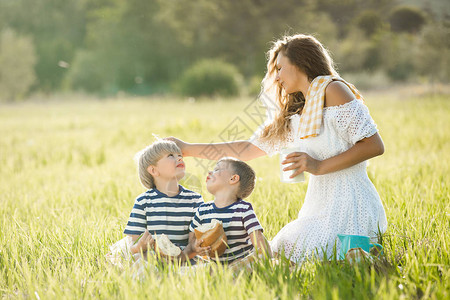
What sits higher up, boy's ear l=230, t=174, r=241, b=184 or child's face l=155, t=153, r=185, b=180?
child's face l=155, t=153, r=185, b=180

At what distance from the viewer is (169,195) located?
7.75 ft

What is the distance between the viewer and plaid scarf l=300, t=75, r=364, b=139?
2279 mm

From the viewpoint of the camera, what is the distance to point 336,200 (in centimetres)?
226

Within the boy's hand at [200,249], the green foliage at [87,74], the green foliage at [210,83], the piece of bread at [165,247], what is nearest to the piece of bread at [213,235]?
the boy's hand at [200,249]

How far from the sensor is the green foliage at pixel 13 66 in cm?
2420

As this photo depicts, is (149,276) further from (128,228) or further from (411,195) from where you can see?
(411,195)

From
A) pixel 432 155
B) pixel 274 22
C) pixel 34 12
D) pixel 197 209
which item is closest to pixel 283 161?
pixel 197 209

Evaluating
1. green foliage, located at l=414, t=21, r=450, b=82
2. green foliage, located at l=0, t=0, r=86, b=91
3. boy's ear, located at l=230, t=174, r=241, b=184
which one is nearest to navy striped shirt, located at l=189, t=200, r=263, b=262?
boy's ear, located at l=230, t=174, r=241, b=184

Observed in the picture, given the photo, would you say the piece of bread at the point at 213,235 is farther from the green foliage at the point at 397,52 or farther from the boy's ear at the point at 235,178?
the green foliage at the point at 397,52

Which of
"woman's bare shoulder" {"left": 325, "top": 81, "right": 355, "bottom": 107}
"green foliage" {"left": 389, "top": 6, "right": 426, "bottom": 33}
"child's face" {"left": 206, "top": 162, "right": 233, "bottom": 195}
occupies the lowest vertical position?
"child's face" {"left": 206, "top": 162, "right": 233, "bottom": 195}

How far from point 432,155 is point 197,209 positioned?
358 cm

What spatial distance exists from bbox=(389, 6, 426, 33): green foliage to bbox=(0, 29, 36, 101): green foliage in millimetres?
19157

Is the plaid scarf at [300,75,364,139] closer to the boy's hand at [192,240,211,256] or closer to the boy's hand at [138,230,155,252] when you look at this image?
the boy's hand at [192,240,211,256]

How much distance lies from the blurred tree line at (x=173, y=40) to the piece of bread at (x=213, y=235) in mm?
15861
